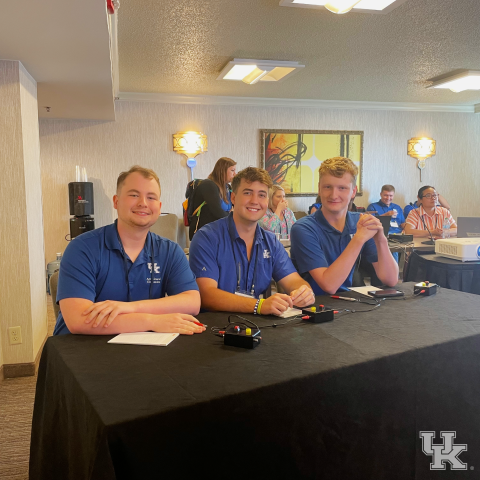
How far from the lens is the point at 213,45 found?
407cm

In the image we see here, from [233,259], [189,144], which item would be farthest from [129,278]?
[189,144]

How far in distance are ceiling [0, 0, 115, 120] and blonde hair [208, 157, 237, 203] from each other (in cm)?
118

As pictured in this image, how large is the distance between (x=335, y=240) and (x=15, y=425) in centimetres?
210

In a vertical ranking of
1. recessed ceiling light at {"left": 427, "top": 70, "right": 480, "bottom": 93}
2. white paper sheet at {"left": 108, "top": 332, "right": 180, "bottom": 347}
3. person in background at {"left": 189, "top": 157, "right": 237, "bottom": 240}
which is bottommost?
white paper sheet at {"left": 108, "top": 332, "right": 180, "bottom": 347}

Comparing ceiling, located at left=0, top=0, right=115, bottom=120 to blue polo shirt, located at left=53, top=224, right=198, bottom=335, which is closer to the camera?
blue polo shirt, located at left=53, top=224, right=198, bottom=335

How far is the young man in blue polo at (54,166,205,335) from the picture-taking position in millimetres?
1559

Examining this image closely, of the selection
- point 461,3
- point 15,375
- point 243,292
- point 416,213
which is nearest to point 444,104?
point 416,213

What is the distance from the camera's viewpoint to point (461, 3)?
3.30m

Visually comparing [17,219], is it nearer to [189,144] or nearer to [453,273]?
[453,273]

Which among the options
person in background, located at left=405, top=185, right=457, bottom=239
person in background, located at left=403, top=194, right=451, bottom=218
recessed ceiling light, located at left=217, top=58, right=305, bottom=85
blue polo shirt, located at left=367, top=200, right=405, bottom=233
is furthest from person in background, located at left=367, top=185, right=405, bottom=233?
recessed ceiling light, located at left=217, top=58, right=305, bottom=85

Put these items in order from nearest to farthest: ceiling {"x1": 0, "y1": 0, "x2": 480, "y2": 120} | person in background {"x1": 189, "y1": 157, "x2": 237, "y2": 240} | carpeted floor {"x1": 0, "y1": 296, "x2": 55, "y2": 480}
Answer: carpeted floor {"x1": 0, "y1": 296, "x2": 55, "y2": 480}, ceiling {"x1": 0, "y1": 0, "x2": 480, "y2": 120}, person in background {"x1": 189, "y1": 157, "x2": 237, "y2": 240}

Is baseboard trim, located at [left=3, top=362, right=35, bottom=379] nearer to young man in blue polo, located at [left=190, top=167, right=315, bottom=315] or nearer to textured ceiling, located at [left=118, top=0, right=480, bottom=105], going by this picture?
young man in blue polo, located at [left=190, top=167, right=315, bottom=315]

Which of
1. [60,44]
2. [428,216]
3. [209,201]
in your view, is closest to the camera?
[60,44]

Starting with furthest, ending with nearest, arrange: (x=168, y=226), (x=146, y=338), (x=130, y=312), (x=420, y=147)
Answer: (x=420, y=147)
(x=168, y=226)
(x=130, y=312)
(x=146, y=338)
